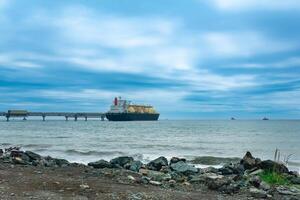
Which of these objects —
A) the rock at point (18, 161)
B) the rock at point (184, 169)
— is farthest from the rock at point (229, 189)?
the rock at point (18, 161)

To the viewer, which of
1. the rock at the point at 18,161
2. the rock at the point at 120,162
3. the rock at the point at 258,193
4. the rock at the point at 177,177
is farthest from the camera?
the rock at the point at 120,162

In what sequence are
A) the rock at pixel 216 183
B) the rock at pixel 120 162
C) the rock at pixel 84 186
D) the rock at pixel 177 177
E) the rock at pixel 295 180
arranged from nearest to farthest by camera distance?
the rock at pixel 84 186
the rock at pixel 216 183
the rock at pixel 177 177
the rock at pixel 295 180
the rock at pixel 120 162

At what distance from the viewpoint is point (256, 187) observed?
13.1 m

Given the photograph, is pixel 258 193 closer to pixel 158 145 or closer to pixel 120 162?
pixel 120 162

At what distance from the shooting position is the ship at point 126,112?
147 meters

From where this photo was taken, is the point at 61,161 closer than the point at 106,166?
No

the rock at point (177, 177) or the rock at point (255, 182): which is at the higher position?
the rock at point (255, 182)

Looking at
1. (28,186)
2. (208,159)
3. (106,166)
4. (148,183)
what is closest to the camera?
(28,186)

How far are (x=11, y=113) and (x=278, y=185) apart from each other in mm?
147367

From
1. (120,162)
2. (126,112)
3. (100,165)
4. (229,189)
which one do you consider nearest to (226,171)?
(120,162)

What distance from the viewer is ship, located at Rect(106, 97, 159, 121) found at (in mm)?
147000

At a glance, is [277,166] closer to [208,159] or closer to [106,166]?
[106,166]

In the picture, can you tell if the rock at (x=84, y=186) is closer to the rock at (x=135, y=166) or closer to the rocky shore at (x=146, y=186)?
the rocky shore at (x=146, y=186)

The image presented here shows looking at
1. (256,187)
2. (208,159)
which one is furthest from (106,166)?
(208,159)
